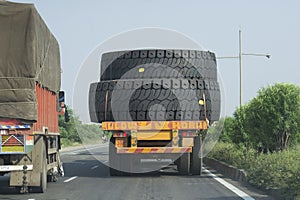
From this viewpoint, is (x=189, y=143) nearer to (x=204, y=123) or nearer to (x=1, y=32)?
(x=204, y=123)

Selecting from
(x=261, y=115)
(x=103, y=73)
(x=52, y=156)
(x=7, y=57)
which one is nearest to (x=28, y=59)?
(x=7, y=57)

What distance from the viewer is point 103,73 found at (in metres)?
20.1

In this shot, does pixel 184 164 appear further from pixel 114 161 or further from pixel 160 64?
pixel 160 64

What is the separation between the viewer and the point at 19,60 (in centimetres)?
1381

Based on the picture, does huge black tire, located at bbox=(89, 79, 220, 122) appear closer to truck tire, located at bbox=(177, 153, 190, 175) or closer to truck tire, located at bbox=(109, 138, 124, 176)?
truck tire, located at bbox=(109, 138, 124, 176)

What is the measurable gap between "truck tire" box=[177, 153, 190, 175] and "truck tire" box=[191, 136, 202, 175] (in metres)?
0.16

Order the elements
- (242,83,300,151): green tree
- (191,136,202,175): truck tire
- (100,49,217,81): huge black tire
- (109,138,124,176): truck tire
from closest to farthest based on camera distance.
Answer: (100,49,217,81): huge black tire < (109,138,124,176): truck tire < (191,136,202,175): truck tire < (242,83,300,151): green tree

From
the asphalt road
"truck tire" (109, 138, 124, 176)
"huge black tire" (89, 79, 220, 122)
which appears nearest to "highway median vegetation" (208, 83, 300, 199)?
the asphalt road

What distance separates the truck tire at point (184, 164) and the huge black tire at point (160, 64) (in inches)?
104

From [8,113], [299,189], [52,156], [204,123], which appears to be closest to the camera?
[299,189]

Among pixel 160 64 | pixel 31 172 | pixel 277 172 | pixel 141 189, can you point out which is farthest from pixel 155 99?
pixel 31 172

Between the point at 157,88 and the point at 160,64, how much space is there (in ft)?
3.08

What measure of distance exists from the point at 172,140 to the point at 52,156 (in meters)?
3.78

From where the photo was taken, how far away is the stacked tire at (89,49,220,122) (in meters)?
18.8
